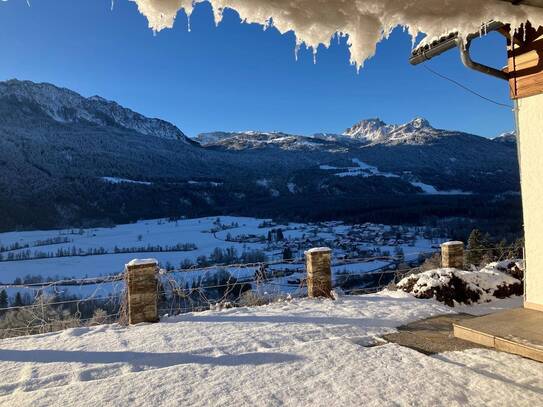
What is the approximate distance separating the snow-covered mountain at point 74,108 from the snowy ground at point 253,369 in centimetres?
13114

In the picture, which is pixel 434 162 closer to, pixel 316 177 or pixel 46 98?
pixel 316 177

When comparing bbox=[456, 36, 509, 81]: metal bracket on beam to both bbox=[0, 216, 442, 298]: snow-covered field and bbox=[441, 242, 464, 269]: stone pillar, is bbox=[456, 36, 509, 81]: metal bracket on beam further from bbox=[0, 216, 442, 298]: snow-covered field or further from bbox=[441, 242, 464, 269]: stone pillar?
bbox=[0, 216, 442, 298]: snow-covered field

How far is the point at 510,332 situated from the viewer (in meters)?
4.42

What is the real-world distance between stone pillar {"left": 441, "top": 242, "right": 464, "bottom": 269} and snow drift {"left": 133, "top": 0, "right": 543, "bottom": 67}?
7.22 m

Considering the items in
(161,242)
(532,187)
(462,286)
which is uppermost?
(532,187)

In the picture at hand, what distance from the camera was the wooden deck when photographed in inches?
159

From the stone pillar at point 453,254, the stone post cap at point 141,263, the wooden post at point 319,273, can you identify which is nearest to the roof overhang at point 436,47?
the wooden post at point 319,273

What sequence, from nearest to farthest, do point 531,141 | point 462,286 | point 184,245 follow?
1. point 531,141
2. point 462,286
3. point 184,245

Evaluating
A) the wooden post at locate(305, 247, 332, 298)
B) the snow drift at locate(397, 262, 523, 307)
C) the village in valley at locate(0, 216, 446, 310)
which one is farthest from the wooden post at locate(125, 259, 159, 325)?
the village in valley at locate(0, 216, 446, 310)

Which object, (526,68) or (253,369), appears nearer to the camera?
(253,369)

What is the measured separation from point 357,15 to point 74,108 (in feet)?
532

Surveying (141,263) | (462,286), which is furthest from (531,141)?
(141,263)

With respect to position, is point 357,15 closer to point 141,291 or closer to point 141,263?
point 141,263


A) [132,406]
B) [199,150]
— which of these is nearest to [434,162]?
[199,150]
